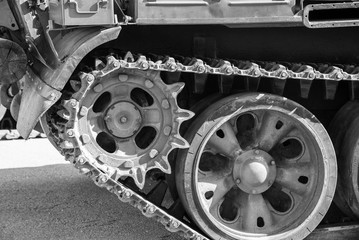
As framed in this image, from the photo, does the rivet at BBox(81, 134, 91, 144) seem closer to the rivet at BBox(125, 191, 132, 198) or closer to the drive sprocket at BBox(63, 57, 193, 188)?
the drive sprocket at BBox(63, 57, 193, 188)

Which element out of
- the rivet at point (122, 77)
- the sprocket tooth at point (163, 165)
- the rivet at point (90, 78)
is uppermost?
the rivet at point (90, 78)

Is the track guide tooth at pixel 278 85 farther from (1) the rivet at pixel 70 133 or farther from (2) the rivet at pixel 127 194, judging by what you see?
(1) the rivet at pixel 70 133

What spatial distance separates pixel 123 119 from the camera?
542cm

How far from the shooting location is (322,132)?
5777mm

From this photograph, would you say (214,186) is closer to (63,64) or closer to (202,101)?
(202,101)

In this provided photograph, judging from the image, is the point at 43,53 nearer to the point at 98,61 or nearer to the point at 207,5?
the point at 98,61

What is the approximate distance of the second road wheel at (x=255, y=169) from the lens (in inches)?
222

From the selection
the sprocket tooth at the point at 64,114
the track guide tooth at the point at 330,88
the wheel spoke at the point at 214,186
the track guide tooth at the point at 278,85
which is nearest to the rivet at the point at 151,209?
the wheel spoke at the point at 214,186

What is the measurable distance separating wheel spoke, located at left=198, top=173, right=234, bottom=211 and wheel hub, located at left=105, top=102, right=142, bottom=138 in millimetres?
767

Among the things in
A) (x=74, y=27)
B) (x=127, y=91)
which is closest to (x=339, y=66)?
(x=127, y=91)

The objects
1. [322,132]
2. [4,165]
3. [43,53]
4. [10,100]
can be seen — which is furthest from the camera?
[4,165]

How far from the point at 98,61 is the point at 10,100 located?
8.37 ft

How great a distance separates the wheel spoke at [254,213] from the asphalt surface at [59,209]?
77cm

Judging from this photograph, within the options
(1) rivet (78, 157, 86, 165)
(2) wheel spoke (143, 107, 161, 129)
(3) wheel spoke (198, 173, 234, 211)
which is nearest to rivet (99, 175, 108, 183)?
(1) rivet (78, 157, 86, 165)
